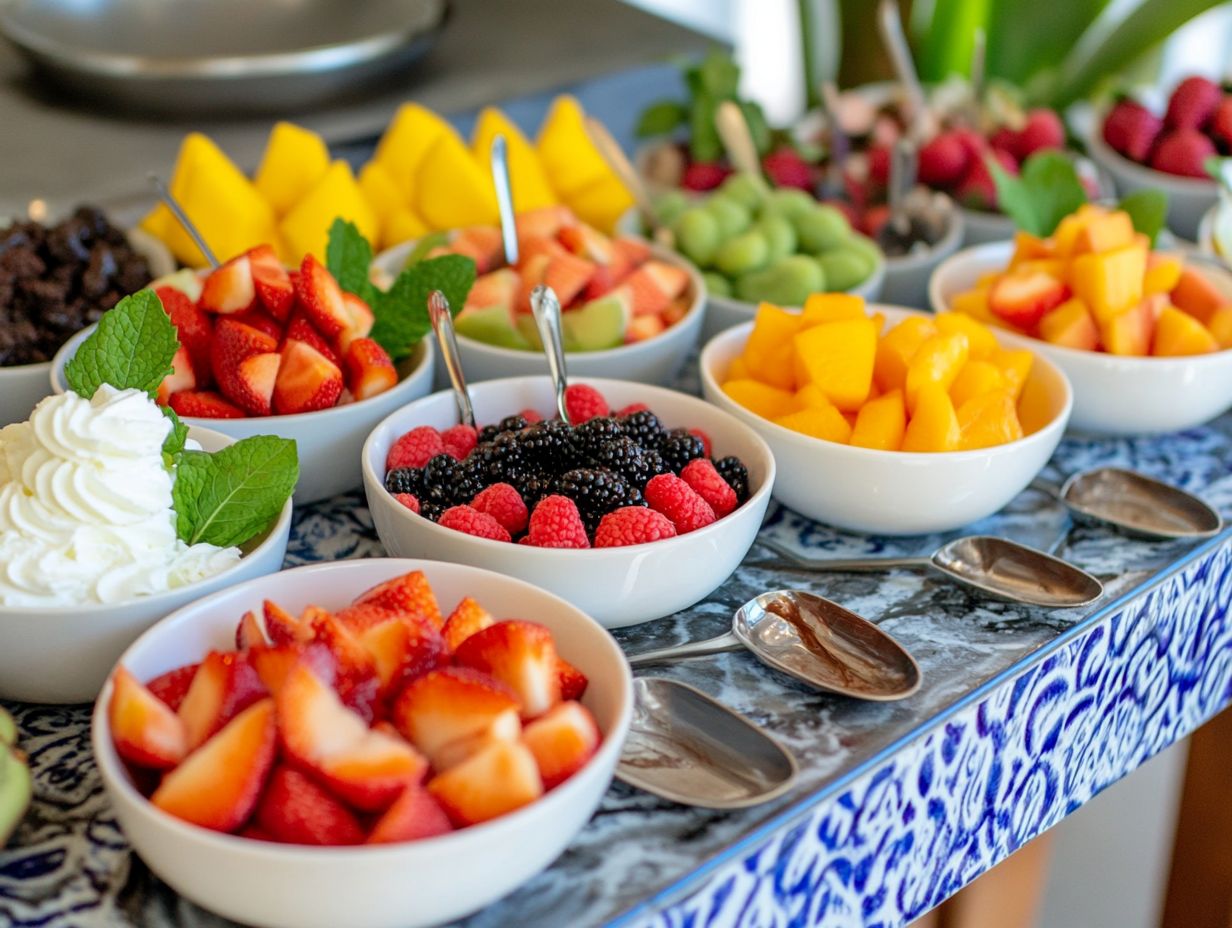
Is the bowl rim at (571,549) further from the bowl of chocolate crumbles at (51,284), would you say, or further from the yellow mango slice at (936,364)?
the bowl of chocolate crumbles at (51,284)

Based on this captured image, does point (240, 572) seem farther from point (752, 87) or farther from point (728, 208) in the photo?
point (752, 87)

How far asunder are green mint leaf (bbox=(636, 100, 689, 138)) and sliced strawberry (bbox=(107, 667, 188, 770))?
4.73ft

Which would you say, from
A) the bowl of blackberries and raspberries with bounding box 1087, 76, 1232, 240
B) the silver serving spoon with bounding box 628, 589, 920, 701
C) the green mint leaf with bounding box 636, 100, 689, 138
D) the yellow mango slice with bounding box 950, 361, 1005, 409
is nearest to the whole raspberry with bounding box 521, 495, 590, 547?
the silver serving spoon with bounding box 628, 589, 920, 701

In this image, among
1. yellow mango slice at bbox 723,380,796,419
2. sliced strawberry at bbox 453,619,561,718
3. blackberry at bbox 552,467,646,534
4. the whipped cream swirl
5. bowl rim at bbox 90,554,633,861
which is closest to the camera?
bowl rim at bbox 90,554,633,861

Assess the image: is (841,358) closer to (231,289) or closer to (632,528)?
(632,528)

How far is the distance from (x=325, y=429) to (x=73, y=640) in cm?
33

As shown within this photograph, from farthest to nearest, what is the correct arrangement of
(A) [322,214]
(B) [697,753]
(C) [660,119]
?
(C) [660,119], (A) [322,214], (B) [697,753]

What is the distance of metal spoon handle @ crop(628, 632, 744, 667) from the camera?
999mm

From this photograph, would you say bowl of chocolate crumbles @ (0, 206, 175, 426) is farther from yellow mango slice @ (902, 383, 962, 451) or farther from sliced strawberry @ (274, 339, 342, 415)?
yellow mango slice @ (902, 383, 962, 451)

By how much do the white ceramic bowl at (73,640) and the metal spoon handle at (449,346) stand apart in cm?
→ 31

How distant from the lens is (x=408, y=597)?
873 mm

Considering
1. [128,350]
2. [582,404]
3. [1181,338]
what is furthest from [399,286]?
[1181,338]

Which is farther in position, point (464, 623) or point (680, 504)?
point (680, 504)

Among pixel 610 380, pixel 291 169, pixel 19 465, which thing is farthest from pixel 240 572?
pixel 291 169
